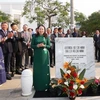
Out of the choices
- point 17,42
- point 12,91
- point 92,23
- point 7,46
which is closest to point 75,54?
point 12,91

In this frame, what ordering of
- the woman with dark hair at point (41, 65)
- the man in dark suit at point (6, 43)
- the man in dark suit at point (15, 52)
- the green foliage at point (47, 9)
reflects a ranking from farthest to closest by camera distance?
the green foliage at point (47, 9) → the man in dark suit at point (15, 52) → the man in dark suit at point (6, 43) → the woman with dark hair at point (41, 65)

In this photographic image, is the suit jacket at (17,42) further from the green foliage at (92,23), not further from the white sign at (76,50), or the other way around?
the green foliage at (92,23)

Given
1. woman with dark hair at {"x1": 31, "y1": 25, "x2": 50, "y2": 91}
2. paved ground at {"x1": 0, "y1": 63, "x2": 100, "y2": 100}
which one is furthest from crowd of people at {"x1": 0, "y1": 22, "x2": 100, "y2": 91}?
paved ground at {"x1": 0, "y1": 63, "x2": 100, "y2": 100}

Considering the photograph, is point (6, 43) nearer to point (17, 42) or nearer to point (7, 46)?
point (7, 46)

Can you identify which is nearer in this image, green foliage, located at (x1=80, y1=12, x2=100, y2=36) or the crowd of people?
the crowd of people

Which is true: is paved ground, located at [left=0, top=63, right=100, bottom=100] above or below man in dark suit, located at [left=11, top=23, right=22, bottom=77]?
below

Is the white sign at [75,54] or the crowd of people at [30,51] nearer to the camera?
the crowd of people at [30,51]

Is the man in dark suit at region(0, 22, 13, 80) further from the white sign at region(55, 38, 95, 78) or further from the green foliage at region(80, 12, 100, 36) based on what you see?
the green foliage at region(80, 12, 100, 36)

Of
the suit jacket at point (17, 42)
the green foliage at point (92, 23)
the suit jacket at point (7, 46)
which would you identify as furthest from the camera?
the green foliage at point (92, 23)

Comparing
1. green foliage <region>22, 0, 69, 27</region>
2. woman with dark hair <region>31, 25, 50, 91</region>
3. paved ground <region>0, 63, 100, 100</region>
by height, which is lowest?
paved ground <region>0, 63, 100, 100</region>

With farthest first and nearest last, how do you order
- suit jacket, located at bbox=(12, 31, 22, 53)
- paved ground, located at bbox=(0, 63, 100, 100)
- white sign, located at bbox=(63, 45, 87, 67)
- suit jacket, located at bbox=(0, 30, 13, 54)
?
suit jacket, located at bbox=(12, 31, 22, 53)
suit jacket, located at bbox=(0, 30, 13, 54)
white sign, located at bbox=(63, 45, 87, 67)
paved ground, located at bbox=(0, 63, 100, 100)

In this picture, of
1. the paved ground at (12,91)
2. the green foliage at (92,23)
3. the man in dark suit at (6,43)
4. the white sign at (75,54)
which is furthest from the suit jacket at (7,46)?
the green foliage at (92,23)

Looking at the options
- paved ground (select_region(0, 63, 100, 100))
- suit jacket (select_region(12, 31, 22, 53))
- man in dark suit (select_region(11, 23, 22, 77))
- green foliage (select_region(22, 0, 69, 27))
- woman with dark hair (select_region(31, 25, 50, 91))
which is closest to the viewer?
paved ground (select_region(0, 63, 100, 100))

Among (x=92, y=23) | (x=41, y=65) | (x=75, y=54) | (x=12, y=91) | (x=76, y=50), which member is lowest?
(x=12, y=91)
